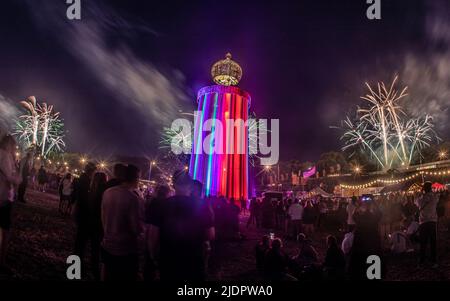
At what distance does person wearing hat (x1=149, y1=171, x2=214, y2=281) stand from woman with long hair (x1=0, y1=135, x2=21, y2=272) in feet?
9.33

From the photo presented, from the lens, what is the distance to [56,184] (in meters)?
26.1

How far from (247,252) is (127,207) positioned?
25.6ft

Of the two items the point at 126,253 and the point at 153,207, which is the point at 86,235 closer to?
the point at 126,253

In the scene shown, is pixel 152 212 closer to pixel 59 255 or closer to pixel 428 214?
pixel 59 255

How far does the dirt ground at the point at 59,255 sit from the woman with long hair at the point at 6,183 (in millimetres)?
750

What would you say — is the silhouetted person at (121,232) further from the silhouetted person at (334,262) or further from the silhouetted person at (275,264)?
the silhouetted person at (334,262)

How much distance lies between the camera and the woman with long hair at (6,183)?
507cm

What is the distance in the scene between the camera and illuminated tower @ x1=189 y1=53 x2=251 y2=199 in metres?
27.7

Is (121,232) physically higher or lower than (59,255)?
higher

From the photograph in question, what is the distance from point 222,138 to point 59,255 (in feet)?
70.0

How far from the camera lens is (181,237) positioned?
3791mm

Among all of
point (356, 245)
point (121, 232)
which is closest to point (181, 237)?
point (121, 232)

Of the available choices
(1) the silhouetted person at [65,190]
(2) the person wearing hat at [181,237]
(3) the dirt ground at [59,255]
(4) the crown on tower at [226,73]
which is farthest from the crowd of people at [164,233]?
Result: (4) the crown on tower at [226,73]
